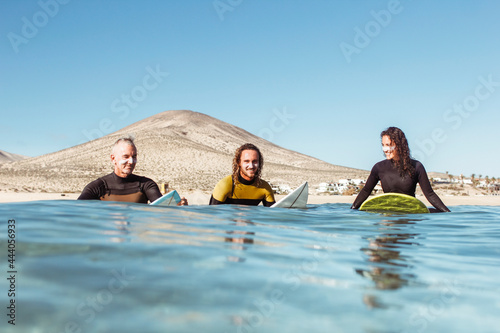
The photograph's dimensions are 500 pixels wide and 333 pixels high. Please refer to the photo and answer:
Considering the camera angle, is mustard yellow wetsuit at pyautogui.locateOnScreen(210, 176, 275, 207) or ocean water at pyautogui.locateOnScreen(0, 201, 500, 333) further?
mustard yellow wetsuit at pyautogui.locateOnScreen(210, 176, 275, 207)

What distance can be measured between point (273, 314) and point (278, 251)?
1.47 metres

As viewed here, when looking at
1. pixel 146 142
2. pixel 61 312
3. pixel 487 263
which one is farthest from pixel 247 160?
pixel 146 142

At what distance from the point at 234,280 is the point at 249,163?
5.10m

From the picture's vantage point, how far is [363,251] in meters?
3.71

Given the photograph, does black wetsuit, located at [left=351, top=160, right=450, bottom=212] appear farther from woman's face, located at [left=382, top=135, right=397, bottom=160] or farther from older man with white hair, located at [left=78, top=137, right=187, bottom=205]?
older man with white hair, located at [left=78, top=137, right=187, bottom=205]
